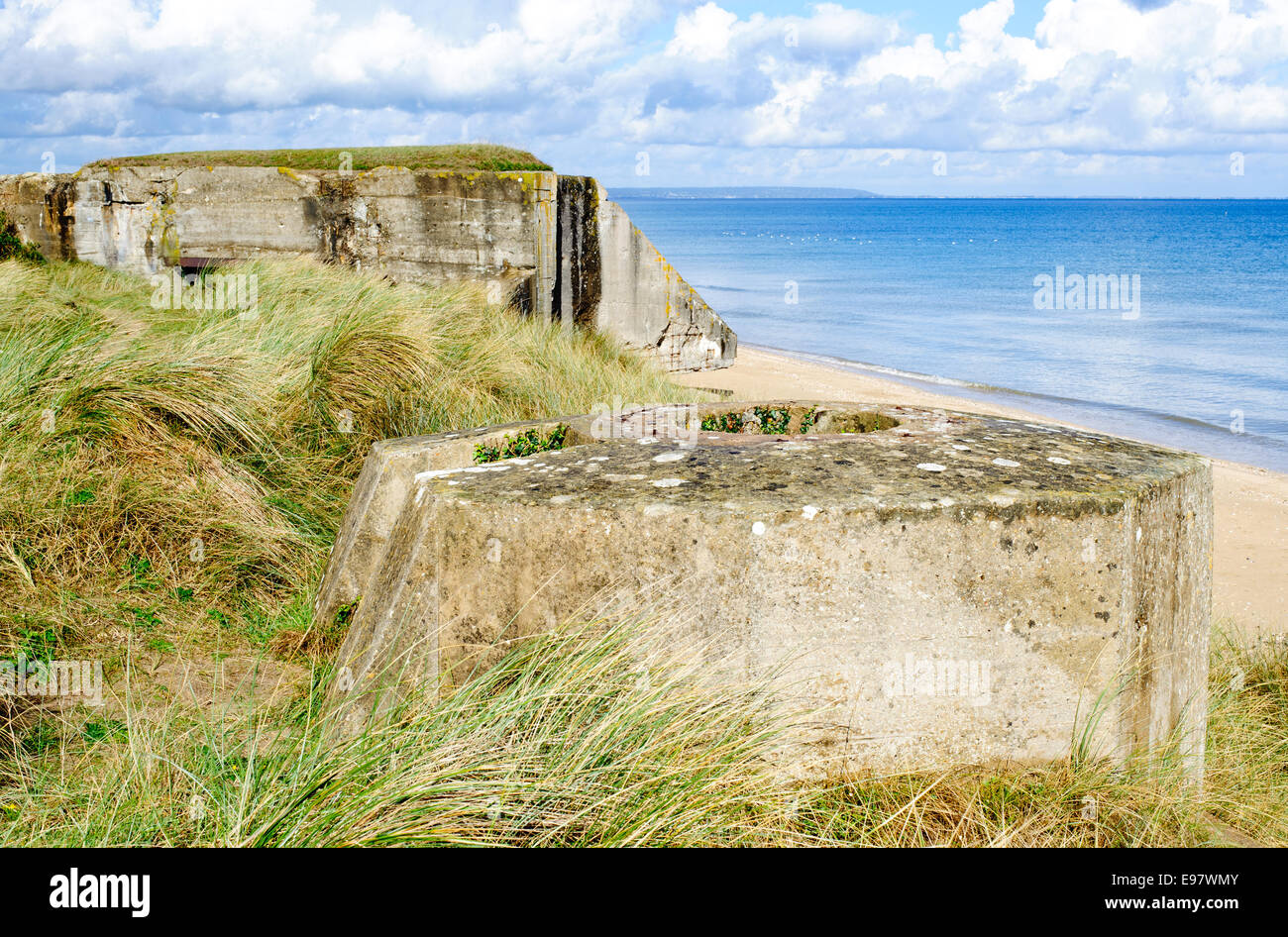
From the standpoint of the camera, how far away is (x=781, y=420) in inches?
177

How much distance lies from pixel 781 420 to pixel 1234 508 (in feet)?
23.1

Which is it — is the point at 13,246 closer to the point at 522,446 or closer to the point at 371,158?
the point at 371,158

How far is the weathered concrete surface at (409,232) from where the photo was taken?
906cm

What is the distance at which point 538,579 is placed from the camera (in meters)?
2.83

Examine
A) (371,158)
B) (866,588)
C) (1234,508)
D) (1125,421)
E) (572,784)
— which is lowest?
(1234,508)

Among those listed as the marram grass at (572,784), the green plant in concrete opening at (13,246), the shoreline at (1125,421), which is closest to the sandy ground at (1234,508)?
the shoreline at (1125,421)

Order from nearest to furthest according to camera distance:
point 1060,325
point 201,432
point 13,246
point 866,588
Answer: point 866,588
point 201,432
point 13,246
point 1060,325

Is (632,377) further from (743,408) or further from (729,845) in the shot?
(729,845)

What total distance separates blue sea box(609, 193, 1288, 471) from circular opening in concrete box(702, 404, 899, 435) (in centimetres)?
952

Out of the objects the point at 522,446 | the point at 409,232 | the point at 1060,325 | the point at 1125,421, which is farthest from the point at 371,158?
the point at 1060,325

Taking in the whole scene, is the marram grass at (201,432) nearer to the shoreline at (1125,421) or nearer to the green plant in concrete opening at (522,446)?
the green plant in concrete opening at (522,446)

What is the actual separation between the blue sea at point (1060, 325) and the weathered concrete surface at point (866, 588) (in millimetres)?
10528

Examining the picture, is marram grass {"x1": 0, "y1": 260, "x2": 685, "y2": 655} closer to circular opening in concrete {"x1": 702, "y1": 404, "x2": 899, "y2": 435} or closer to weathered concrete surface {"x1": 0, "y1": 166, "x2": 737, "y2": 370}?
circular opening in concrete {"x1": 702, "y1": 404, "x2": 899, "y2": 435}

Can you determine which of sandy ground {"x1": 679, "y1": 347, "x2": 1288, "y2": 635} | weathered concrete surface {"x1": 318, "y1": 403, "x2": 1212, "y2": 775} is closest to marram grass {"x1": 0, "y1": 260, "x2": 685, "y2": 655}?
weathered concrete surface {"x1": 318, "y1": 403, "x2": 1212, "y2": 775}
